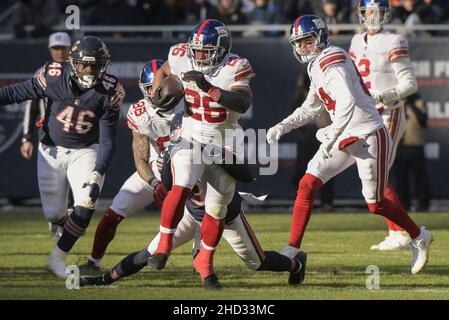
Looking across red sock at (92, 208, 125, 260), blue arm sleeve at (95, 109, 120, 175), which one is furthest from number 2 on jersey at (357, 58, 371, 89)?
red sock at (92, 208, 125, 260)

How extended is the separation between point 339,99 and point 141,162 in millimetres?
1491

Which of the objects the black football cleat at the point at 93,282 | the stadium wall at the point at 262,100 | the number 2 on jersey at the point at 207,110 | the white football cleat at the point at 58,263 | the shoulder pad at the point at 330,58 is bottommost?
the stadium wall at the point at 262,100

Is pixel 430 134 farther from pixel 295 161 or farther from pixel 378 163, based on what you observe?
pixel 378 163

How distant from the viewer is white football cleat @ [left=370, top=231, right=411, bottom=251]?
966 centimetres

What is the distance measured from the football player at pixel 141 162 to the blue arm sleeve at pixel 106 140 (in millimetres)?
137

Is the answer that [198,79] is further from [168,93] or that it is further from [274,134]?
[274,134]

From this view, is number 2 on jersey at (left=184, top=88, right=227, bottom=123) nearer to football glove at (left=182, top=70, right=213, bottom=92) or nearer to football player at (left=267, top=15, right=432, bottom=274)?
football glove at (left=182, top=70, right=213, bottom=92)

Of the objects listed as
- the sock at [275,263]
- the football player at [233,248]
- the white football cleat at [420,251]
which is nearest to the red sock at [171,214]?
the football player at [233,248]

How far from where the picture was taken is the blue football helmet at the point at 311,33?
7.88 meters

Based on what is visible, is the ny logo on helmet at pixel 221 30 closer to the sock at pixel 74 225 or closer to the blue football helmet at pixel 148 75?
the blue football helmet at pixel 148 75

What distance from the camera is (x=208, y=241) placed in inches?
278

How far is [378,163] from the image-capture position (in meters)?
8.05

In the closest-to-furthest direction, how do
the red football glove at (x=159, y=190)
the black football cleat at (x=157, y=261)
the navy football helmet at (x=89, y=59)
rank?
the black football cleat at (x=157, y=261) → the red football glove at (x=159, y=190) → the navy football helmet at (x=89, y=59)

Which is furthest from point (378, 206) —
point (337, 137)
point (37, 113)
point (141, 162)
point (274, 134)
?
point (37, 113)
